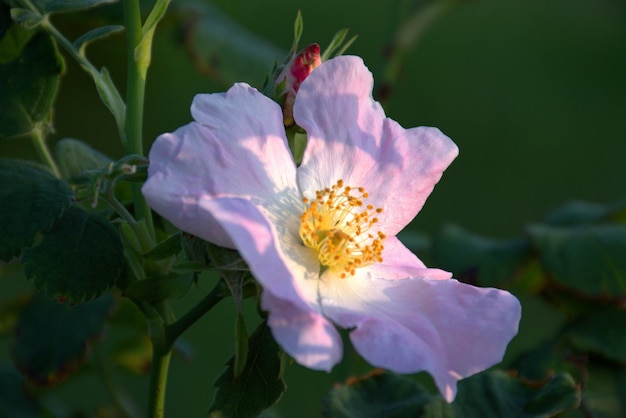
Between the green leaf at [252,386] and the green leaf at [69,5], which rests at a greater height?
the green leaf at [69,5]

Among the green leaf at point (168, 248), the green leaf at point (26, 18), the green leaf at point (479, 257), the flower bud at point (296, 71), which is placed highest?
the flower bud at point (296, 71)

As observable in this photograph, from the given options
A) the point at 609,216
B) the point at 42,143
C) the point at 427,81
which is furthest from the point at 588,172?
the point at 42,143

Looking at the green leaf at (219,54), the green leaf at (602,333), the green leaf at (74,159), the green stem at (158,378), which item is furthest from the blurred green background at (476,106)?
the green stem at (158,378)

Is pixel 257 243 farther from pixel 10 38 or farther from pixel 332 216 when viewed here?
pixel 10 38

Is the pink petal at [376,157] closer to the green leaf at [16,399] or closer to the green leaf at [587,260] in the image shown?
the green leaf at [587,260]

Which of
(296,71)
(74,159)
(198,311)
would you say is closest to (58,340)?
(74,159)

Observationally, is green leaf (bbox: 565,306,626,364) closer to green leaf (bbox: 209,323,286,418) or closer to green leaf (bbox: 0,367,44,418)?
green leaf (bbox: 209,323,286,418)

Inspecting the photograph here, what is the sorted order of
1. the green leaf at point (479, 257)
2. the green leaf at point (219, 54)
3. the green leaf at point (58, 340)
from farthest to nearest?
the green leaf at point (219, 54) → the green leaf at point (479, 257) → the green leaf at point (58, 340)
